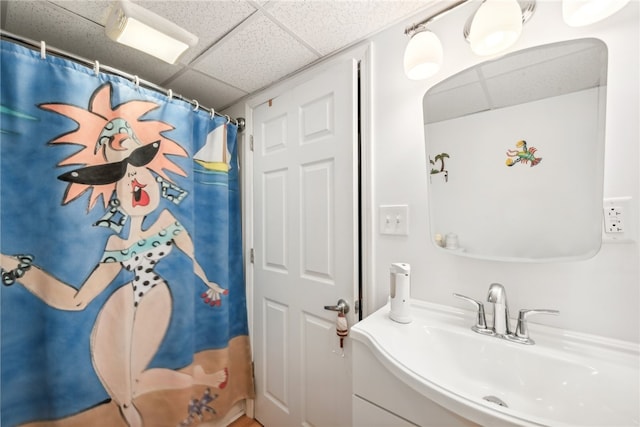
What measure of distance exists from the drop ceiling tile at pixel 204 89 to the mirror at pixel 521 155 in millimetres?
1188

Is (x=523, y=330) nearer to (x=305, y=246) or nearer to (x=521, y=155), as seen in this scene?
(x=521, y=155)

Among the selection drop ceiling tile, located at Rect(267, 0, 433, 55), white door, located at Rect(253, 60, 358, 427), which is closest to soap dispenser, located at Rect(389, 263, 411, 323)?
white door, located at Rect(253, 60, 358, 427)

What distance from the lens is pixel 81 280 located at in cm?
98

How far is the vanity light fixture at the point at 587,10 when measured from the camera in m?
0.61

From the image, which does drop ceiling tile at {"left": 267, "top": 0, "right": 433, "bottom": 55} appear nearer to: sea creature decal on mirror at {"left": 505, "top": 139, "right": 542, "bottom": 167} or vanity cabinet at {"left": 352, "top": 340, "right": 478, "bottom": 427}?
sea creature decal on mirror at {"left": 505, "top": 139, "right": 542, "bottom": 167}

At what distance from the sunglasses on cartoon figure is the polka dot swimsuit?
31cm

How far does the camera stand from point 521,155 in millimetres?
768

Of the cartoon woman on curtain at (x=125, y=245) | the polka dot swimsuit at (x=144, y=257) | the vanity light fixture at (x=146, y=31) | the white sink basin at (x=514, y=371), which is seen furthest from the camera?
the polka dot swimsuit at (x=144, y=257)

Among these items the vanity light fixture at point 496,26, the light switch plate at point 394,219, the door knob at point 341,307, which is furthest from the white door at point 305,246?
the vanity light fixture at point 496,26

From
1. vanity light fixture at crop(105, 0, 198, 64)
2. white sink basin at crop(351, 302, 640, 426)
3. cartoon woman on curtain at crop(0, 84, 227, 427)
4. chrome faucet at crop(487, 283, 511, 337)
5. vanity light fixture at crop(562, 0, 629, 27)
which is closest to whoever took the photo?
white sink basin at crop(351, 302, 640, 426)

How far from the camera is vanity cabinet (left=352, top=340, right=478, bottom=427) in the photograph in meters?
0.57

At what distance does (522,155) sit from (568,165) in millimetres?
113

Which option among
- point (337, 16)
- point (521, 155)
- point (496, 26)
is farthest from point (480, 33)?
point (337, 16)

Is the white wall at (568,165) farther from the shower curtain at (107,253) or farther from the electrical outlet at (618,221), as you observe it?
A: the shower curtain at (107,253)
